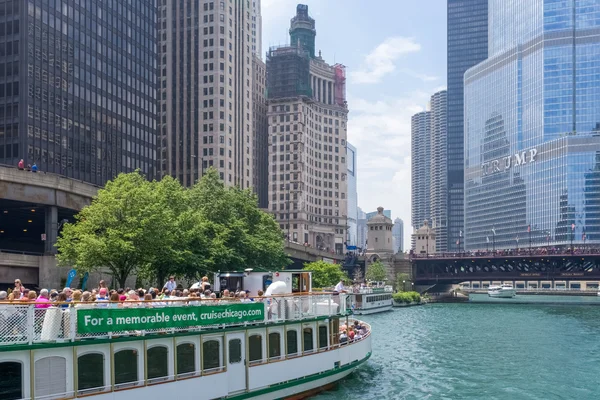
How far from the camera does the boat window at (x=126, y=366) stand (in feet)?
80.4

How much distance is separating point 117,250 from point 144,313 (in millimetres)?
26187

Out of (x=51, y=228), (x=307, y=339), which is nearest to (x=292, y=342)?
(x=307, y=339)

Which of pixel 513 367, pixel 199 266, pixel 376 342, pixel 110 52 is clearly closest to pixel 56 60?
pixel 110 52

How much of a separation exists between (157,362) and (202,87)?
486 ft

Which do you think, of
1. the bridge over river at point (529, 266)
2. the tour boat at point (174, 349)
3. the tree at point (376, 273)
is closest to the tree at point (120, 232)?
the tour boat at point (174, 349)

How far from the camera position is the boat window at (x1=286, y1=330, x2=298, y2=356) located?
33562mm

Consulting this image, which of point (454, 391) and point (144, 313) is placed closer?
point (144, 313)

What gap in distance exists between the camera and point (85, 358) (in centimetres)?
2352

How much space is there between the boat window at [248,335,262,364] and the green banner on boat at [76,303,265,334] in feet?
2.76

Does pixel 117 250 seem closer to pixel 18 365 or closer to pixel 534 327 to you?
pixel 18 365

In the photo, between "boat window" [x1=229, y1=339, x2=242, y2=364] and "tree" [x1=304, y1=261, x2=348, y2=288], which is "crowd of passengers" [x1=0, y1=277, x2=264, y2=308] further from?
"tree" [x1=304, y1=261, x2=348, y2=288]

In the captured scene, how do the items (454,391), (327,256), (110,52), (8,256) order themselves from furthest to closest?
(327,256), (110,52), (8,256), (454,391)

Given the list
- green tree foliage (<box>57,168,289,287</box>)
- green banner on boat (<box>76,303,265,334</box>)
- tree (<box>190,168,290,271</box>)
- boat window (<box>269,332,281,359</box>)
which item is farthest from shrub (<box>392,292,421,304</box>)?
green banner on boat (<box>76,303,265,334</box>)

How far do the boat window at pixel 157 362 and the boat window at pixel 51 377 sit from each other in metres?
3.49
